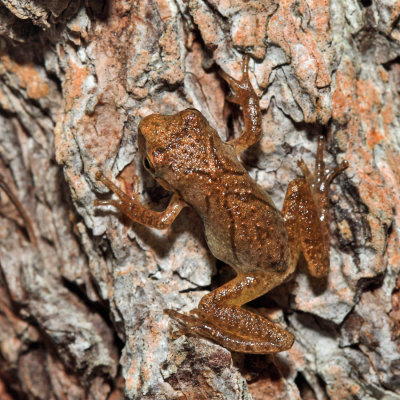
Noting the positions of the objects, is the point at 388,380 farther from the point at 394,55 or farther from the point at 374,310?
the point at 394,55

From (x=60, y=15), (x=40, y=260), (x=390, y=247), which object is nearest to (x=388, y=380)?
(x=390, y=247)

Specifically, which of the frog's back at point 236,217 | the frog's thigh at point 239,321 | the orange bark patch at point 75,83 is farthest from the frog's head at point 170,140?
the frog's thigh at point 239,321

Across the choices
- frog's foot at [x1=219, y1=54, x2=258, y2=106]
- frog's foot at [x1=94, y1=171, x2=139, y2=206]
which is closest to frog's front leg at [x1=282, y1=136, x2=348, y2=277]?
frog's foot at [x1=219, y1=54, x2=258, y2=106]

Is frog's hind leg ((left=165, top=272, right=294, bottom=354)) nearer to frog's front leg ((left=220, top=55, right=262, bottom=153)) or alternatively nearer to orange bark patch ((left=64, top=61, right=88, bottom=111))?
frog's front leg ((left=220, top=55, right=262, bottom=153))

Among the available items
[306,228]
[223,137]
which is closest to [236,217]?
[306,228]

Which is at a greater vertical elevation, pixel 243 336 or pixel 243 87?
pixel 243 87

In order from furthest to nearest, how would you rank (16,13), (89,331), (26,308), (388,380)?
(26,308) → (89,331) → (388,380) → (16,13)

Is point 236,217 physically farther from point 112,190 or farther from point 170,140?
point 112,190

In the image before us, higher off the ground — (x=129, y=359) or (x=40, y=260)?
(x=40, y=260)
